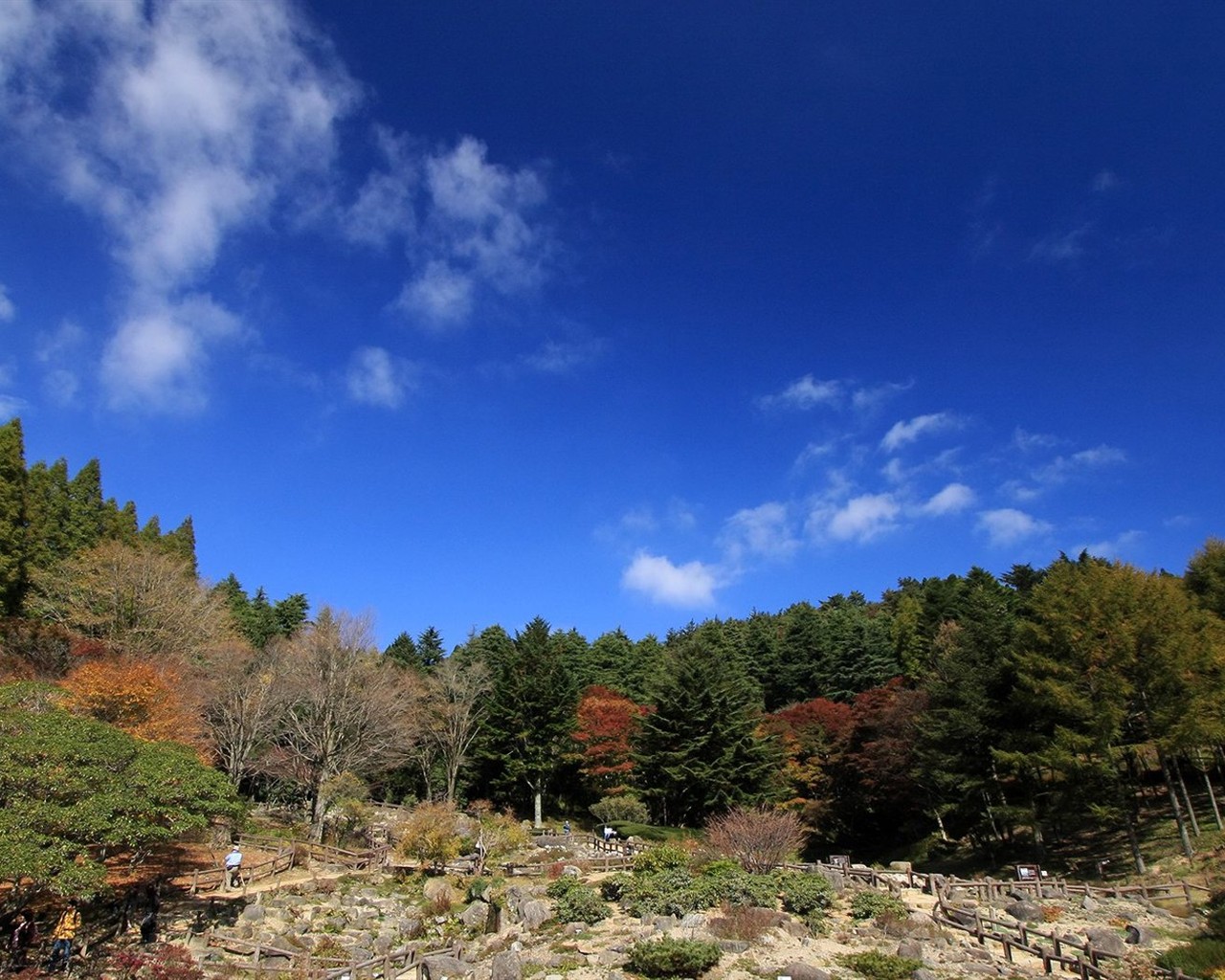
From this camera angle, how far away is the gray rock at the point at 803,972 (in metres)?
15.4

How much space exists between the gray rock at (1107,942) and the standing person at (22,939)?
982 inches

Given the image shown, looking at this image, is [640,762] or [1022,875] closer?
[1022,875]

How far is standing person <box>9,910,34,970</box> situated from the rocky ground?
401 cm

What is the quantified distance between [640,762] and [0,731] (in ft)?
101

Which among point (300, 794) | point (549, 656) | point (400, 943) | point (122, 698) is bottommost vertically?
point (400, 943)

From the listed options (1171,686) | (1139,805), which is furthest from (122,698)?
(1139,805)

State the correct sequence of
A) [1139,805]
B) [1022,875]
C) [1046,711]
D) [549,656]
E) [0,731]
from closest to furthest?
1. [0,731]
2. [1022,875]
3. [1046,711]
4. [1139,805]
5. [549,656]

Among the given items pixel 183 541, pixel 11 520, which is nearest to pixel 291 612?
pixel 183 541

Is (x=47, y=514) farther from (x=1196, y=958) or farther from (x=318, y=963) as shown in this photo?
(x=1196, y=958)

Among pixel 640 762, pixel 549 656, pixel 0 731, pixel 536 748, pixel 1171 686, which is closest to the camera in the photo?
pixel 0 731

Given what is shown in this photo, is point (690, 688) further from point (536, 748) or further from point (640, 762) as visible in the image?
point (536, 748)

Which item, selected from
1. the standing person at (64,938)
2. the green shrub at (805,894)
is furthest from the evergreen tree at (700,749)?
the standing person at (64,938)

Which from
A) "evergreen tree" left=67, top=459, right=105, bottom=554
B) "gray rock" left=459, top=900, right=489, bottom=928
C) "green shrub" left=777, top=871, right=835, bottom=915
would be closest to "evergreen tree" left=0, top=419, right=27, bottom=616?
"evergreen tree" left=67, top=459, right=105, bottom=554

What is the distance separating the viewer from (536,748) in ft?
143
